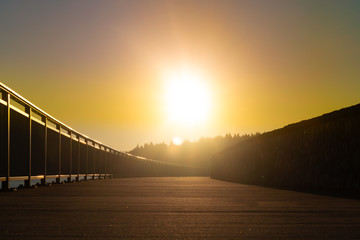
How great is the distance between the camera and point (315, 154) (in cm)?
1097

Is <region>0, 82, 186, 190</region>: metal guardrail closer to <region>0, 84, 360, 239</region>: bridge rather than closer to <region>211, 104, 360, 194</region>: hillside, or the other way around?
<region>0, 84, 360, 239</region>: bridge

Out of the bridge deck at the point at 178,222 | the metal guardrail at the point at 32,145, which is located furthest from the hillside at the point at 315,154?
the metal guardrail at the point at 32,145

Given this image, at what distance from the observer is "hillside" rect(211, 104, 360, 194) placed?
915cm

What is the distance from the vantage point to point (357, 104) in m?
8.75

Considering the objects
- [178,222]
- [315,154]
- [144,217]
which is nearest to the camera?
[178,222]

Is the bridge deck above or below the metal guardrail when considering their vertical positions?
below

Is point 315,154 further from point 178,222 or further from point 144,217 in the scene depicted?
point 178,222

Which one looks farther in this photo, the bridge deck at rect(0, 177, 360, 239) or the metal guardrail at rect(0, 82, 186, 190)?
the metal guardrail at rect(0, 82, 186, 190)

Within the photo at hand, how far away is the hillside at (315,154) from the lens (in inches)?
360

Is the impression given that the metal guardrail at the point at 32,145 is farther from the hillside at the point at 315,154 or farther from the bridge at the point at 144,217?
the hillside at the point at 315,154

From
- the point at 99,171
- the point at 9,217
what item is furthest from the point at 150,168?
the point at 9,217

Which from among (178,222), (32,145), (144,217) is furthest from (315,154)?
(178,222)

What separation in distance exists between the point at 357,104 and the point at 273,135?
19.9 ft

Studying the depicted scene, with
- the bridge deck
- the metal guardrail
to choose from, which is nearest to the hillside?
the bridge deck
